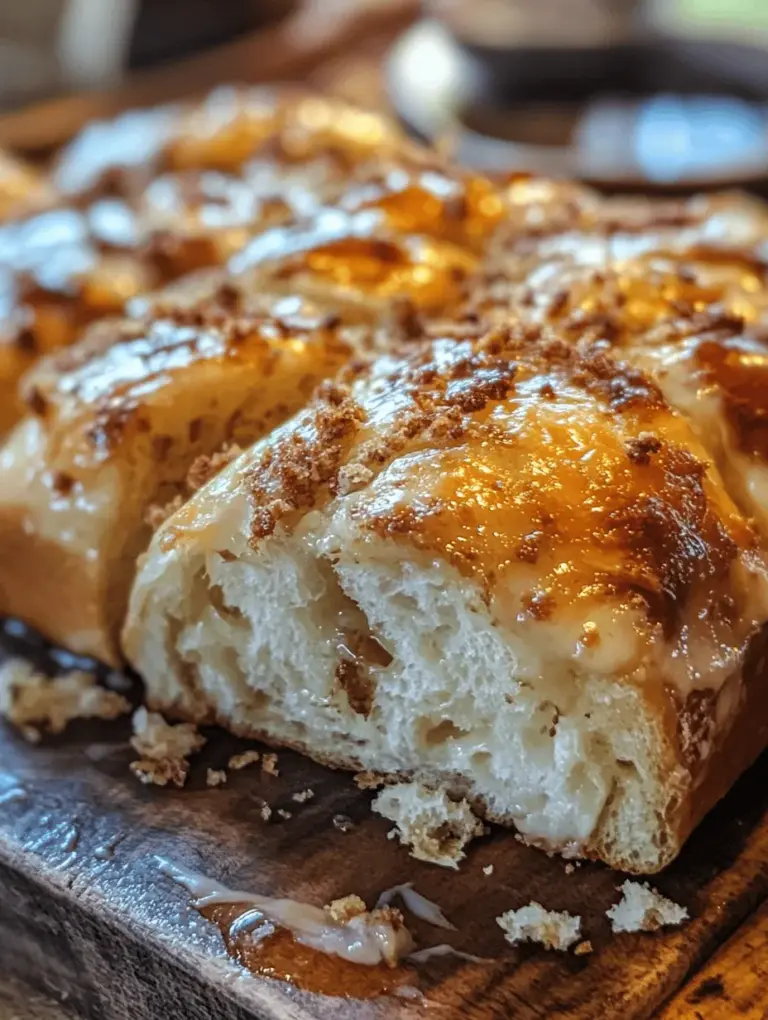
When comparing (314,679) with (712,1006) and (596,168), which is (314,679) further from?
(596,168)

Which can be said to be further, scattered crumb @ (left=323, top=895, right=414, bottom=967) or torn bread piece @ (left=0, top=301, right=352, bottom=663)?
torn bread piece @ (left=0, top=301, right=352, bottom=663)

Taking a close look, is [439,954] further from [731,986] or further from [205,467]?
[205,467]

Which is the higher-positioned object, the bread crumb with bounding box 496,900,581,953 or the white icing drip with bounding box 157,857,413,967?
the bread crumb with bounding box 496,900,581,953

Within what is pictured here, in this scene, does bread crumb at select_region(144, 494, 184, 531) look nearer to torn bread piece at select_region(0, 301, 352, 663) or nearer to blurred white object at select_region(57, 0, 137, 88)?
torn bread piece at select_region(0, 301, 352, 663)

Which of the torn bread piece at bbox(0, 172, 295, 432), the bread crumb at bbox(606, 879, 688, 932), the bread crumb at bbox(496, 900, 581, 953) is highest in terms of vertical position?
the torn bread piece at bbox(0, 172, 295, 432)

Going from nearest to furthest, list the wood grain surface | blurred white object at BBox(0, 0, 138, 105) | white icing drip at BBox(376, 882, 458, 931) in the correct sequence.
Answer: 1. the wood grain surface
2. white icing drip at BBox(376, 882, 458, 931)
3. blurred white object at BBox(0, 0, 138, 105)

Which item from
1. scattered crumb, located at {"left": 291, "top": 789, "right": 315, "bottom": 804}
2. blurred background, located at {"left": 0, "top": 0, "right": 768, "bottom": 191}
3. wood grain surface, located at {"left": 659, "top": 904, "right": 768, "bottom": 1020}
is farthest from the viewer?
blurred background, located at {"left": 0, "top": 0, "right": 768, "bottom": 191}

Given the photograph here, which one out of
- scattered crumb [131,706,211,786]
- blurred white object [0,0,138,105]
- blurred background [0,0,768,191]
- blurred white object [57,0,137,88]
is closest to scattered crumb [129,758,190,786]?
scattered crumb [131,706,211,786]

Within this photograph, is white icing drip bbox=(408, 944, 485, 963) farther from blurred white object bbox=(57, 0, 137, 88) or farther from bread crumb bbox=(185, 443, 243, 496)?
blurred white object bbox=(57, 0, 137, 88)
